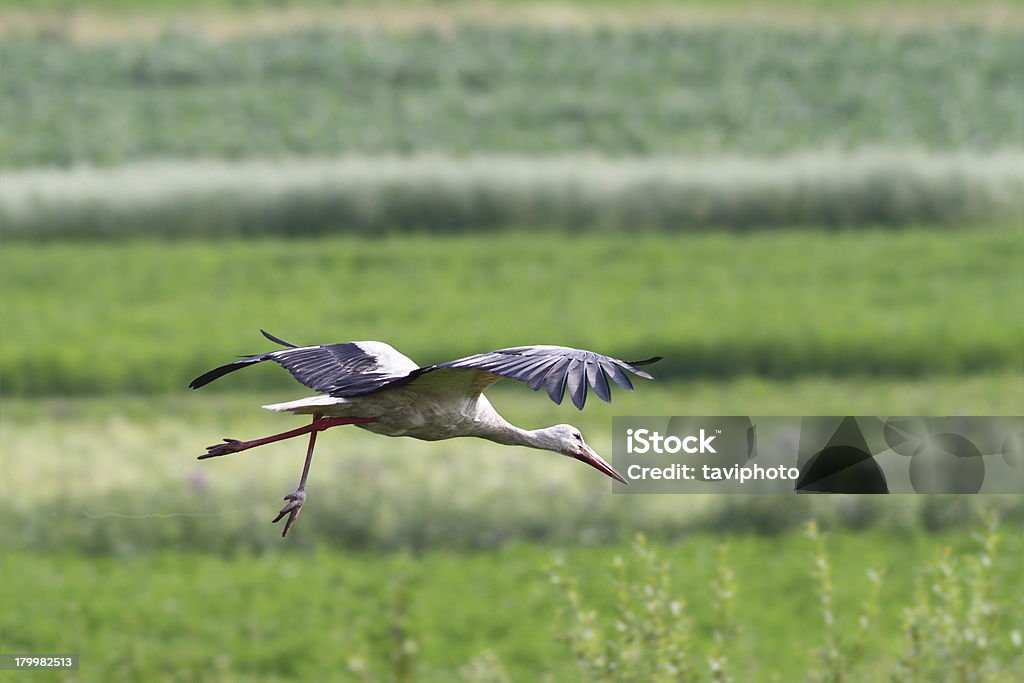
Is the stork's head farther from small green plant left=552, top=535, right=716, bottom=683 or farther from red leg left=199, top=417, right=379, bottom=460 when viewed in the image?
small green plant left=552, top=535, right=716, bottom=683

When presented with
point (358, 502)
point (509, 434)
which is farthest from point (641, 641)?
point (358, 502)

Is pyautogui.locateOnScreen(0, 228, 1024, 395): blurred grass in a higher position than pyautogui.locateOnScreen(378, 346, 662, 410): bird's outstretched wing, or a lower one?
higher

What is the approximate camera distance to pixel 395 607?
1286 centimetres

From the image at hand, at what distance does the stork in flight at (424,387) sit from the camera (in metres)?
4.68

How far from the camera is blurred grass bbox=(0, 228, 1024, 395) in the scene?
20734 millimetres

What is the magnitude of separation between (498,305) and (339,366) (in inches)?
671

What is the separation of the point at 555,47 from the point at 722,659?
2593 cm

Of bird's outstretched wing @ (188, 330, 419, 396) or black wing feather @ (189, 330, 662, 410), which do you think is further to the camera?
bird's outstretched wing @ (188, 330, 419, 396)

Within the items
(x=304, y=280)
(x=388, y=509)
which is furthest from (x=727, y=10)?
(x=388, y=509)

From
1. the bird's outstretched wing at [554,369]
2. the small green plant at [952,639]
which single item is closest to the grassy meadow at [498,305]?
the small green plant at [952,639]

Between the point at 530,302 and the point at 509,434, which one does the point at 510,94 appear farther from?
the point at 509,434

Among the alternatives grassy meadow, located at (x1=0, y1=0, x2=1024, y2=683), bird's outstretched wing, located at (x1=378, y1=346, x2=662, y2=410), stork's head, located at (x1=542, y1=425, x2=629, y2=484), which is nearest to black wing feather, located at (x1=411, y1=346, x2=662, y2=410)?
bird's outstretched wing, located at (x1=378, y1=346, x2=662, y2=410)

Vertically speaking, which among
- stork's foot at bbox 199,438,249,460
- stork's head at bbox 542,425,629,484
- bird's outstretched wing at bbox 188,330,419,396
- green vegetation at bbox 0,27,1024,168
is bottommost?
stork's foot at bbox 199,438,249,460

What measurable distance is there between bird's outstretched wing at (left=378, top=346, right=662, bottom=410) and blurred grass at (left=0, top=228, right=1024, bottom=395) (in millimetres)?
14363
